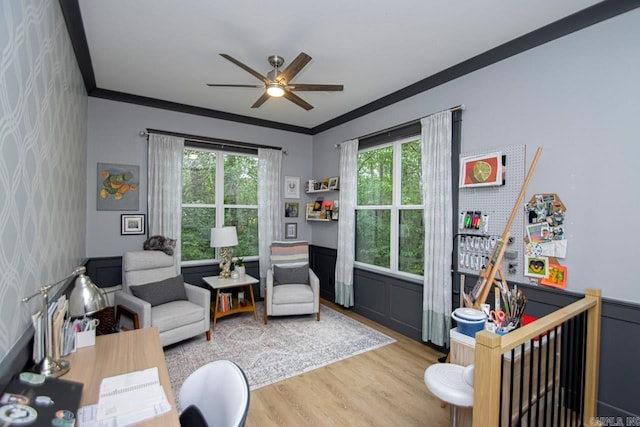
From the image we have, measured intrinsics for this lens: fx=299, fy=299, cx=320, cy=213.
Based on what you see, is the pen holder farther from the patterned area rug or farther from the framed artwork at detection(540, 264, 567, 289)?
the framed artwork at detection(540, 264, 567, 289)

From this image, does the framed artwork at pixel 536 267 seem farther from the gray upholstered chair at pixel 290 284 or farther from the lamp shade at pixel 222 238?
the lamp shade at pixel 222 238

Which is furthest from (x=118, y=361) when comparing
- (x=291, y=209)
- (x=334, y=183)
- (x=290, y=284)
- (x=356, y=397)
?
(x=291, y=209)

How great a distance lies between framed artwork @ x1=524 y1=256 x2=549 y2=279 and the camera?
7.53 ft

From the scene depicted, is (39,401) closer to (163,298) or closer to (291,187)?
(163,298)

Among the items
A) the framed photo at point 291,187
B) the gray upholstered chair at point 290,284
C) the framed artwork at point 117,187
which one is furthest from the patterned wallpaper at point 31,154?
the framed photo at point 291,187

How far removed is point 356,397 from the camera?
7.65ft

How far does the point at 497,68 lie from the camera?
2.62 metres

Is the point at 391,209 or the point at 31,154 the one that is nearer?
the point at 31,154

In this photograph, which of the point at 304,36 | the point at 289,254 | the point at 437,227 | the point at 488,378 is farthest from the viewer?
the point at 289,254

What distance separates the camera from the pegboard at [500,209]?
2455 mm

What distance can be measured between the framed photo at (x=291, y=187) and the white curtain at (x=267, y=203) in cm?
23

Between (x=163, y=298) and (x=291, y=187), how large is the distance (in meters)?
2.55

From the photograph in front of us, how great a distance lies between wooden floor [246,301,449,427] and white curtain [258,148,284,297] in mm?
2159

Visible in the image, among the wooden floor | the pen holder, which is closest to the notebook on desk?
the pen holder
